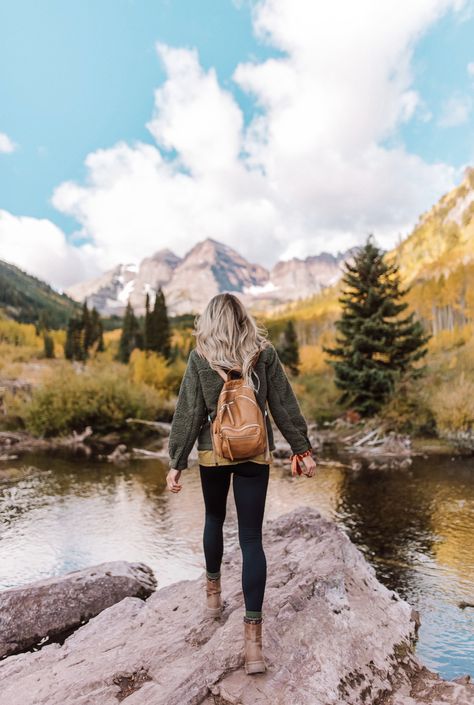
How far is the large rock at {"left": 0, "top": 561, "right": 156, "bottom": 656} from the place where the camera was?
5723 mm

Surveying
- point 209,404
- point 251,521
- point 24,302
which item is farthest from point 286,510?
point 24,302

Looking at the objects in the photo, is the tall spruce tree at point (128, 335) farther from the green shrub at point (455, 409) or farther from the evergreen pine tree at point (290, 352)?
the green shrub at point (455, 409)

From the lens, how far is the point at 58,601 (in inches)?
242

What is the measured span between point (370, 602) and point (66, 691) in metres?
2.99

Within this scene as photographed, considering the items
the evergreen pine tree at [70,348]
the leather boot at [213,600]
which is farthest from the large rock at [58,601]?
the evergreen pine tree at [70,348]

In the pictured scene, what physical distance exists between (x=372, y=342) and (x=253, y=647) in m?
23.9

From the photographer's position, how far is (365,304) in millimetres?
27375

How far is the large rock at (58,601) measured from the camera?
18.8 ft

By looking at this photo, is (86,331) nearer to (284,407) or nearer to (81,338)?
(81,338)

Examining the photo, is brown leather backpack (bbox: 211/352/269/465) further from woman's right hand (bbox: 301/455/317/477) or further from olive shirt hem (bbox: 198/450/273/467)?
woman's right hand (bbox: 301/455/317/477)

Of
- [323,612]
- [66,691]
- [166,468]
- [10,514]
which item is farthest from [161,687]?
[166,468]

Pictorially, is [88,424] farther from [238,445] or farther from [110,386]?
[238,445]

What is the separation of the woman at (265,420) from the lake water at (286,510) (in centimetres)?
288

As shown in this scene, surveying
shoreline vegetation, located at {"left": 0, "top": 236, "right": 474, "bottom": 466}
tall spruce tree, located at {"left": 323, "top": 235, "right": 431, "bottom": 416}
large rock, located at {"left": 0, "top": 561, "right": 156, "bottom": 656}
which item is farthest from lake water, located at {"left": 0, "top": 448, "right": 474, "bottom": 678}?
tall spruce tree, located at {"left": 323, "top": 235, "right": 431, "bottom": 416}
